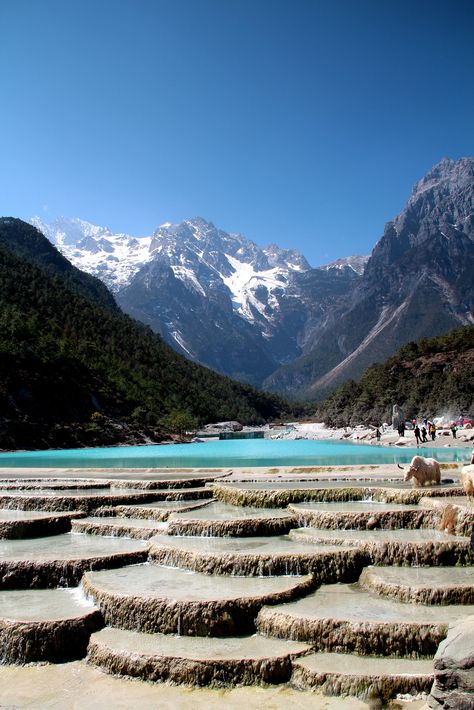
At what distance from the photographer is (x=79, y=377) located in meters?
82.4

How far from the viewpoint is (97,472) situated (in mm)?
26984

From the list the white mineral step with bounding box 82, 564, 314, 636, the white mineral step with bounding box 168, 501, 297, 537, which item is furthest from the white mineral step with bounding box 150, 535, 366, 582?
the white mineral step with bounding box 168, 501, 297, 537

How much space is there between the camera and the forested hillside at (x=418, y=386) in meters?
79.7

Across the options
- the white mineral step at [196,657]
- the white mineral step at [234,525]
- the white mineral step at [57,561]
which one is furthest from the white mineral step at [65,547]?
the white mineral step at [196,657]

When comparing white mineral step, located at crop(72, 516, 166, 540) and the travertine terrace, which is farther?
white mineral step, located at crop(72, 516, 166, 540)

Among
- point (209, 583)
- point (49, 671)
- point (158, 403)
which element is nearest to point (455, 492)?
point (209, 583)

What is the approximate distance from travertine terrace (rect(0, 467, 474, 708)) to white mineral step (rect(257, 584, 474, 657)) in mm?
18

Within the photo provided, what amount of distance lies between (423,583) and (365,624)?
6.39 ft

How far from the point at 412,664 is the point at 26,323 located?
82.2 meters

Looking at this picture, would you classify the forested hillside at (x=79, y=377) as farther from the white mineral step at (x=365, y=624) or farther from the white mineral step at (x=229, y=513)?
the white mineral step at (x=365, y=624)

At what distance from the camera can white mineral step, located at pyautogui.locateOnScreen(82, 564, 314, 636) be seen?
911 cm

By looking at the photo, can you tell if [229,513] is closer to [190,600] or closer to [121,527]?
[121,527]

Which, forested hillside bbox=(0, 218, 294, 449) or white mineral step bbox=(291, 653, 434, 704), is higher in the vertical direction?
forested hillside bbox=(0, 218, 294, 449)

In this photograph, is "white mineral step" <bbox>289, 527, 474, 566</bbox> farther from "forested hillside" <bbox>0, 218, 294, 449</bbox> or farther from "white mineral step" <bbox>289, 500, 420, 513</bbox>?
"forested hillside" <bbox>0, 218, 294, 449</bbox>
